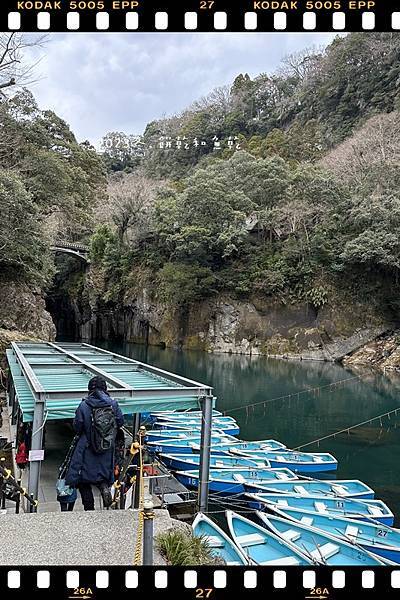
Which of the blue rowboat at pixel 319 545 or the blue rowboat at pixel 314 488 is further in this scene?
the blue rowboat at pixel 314 488

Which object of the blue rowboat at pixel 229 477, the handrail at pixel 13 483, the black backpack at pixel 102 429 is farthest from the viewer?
the blue rowboat at pixel 229 477

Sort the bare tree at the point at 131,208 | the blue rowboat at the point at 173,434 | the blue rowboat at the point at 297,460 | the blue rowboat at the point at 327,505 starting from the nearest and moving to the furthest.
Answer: the blue rowboat at the point at 327,505 < the blue rowboat at the point at 297,460 < the blue rowboat at the point at 173,434 < the bare tree at the point at 131,208

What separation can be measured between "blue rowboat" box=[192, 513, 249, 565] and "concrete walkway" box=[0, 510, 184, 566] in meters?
0.54

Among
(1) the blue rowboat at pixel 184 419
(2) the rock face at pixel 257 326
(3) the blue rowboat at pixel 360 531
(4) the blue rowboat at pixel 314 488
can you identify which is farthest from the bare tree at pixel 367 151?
(3) the blue rowboat at pixel 360 531

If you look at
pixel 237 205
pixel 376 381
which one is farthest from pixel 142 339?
pixel 376 381

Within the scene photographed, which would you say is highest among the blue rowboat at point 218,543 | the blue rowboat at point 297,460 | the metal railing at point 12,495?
the metal railing at point 12,495

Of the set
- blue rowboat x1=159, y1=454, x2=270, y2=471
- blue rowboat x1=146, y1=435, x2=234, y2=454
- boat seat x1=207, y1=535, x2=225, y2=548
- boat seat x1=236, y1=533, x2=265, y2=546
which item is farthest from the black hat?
blue rowboat x1=146, y1=435, x2=234, y2=454

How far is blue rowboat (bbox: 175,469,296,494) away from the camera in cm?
845

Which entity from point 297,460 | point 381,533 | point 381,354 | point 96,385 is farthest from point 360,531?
point 381,354

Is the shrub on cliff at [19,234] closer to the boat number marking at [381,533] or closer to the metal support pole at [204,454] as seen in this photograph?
the metal support pole at [204,454]

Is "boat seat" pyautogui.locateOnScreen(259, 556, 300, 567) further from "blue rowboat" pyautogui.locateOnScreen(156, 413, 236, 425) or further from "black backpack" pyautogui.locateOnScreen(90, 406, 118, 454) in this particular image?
"blue rowboat" pyautogui.locateOnScreen(156, 413, 236, 425)

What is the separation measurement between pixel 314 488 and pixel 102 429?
5.53 m

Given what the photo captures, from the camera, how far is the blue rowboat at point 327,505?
7.45m

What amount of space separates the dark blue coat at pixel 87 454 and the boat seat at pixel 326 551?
2952 mm
